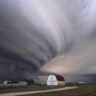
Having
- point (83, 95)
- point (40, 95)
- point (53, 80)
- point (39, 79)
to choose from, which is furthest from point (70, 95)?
point (39, 79)

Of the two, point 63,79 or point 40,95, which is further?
point 63,79

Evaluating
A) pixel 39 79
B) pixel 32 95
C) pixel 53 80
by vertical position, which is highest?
pixel 39 79

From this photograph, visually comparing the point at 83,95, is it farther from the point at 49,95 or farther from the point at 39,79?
the point at 39,79

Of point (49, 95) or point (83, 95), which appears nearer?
point (49, 95)

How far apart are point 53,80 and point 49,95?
273ft

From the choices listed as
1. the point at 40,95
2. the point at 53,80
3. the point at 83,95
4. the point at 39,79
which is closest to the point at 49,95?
the point at 40,95

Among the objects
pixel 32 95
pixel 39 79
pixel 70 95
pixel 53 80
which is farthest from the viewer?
pixel 39 79

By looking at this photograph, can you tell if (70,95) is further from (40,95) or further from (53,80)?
(53,80)

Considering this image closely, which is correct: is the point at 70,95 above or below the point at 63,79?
below

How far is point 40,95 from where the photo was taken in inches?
1945

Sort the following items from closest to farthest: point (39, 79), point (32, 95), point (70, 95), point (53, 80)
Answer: point (32, 95) → point (70, 95) → point (53, 80) → point (39, 79)

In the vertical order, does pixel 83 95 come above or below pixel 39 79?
below

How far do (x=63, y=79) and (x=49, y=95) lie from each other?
12297 centimetres

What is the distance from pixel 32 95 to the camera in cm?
4816
